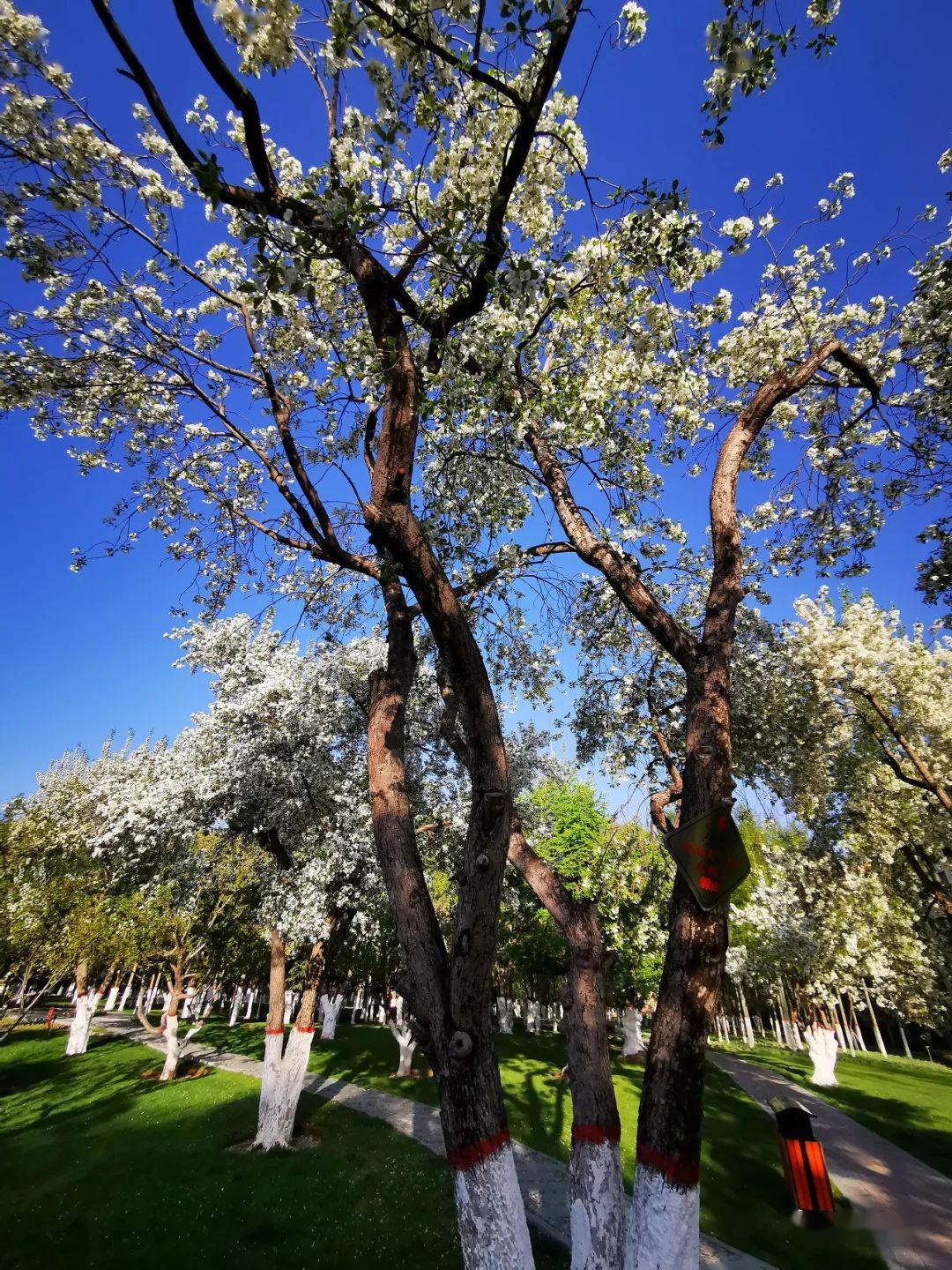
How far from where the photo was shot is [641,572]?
9.70 metres

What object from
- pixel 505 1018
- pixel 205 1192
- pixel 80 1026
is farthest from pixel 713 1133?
pixel 80 1026

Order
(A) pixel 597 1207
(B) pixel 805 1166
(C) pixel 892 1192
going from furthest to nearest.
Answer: (C) pixel 892 1192 < (B) pixel 805 1166 < (A) pixel 597 1207

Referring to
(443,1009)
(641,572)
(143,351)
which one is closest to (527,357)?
(641,572)

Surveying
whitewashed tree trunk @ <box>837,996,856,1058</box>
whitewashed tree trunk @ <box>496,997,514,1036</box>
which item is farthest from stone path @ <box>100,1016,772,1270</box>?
whitewashed tree trunk @ <box>837,996,856,1058</box>

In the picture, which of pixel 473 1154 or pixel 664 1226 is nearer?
pixel 664 1226

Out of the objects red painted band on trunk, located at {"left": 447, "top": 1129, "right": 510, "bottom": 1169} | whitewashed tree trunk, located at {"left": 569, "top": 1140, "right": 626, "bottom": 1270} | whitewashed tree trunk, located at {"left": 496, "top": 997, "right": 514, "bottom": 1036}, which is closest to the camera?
red painted band on trunk, located at {"left": 447, "top": 1129, "right": 510, "bottom": 1169}

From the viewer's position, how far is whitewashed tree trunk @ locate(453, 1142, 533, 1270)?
3.82 metres

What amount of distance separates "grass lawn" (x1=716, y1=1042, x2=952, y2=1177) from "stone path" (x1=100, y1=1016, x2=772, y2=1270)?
7.79 m

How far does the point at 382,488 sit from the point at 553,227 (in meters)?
5.62

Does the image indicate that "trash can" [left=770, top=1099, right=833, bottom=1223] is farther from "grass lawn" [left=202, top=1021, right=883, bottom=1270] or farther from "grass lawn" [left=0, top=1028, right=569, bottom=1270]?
"grass lawn" [left=0, top=1028, right=569, bottom=1270]

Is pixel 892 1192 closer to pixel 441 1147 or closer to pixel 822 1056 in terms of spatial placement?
pixel 441 1147

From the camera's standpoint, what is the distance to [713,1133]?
15.0 meters

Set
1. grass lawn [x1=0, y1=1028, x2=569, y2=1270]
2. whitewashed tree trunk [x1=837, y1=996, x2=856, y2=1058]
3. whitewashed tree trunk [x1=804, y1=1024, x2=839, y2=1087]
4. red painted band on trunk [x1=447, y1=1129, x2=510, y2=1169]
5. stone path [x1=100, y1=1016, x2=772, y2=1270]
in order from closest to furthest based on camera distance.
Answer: red painted band on trunk [x1=447, y1=1129, x2=510, y2=1169], stone path [x1=100, y1=1016, x2=772, y2=1270], grass lawn [x1=0, y1=1028, x2=569, y2=1270], whitewashed tree trunk [x1=804, y1=1024, x2=839, y2=1087], whitewashed tree trunk [x1=837, y1=996, x2=856, y2=1058]

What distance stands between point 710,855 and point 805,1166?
431 inches
